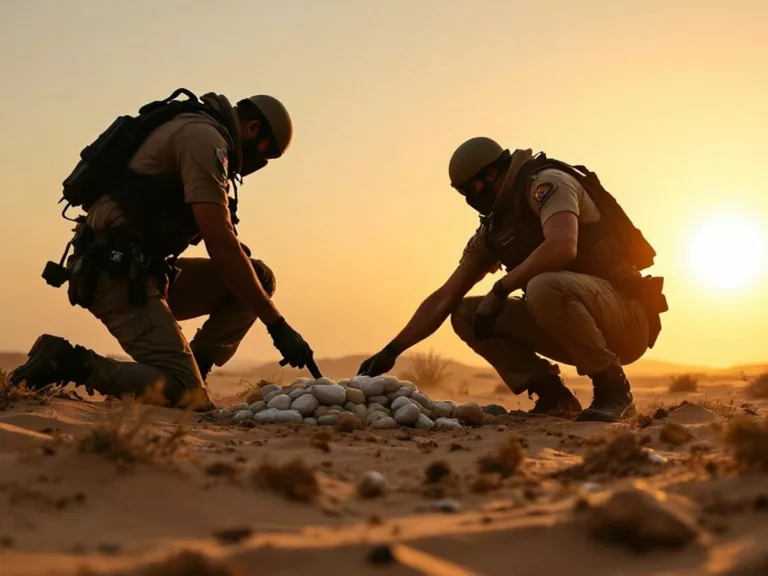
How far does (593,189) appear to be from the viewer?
Result: 582cm

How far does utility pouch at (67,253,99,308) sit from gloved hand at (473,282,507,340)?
2.44m

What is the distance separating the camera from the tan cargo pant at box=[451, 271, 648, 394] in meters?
5.32

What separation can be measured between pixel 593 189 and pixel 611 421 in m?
1.56

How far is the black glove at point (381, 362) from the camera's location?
6.10 m

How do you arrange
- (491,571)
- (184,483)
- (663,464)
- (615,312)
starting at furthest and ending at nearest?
(615,312), (663,464), (184,483), (491,571)

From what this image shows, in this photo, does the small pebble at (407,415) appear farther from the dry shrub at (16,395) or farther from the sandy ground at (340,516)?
the dry shrub at (16,395)

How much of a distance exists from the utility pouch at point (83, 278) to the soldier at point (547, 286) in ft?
6.51

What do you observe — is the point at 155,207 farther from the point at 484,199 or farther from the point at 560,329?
the point at 560,329

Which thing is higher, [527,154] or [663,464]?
[527,154]

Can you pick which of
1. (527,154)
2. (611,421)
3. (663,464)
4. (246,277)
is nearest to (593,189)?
(527,154)

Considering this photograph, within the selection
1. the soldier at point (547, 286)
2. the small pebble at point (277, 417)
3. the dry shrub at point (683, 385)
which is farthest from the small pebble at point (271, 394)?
the dry shrub at point (683, 385)

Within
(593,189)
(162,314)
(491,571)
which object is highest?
(593,189)

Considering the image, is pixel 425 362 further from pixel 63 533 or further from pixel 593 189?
pixel 63 533

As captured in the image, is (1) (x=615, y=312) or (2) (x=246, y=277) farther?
(1) (x=615, y=312)
